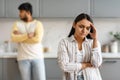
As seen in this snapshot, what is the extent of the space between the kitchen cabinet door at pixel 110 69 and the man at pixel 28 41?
40.1 inches

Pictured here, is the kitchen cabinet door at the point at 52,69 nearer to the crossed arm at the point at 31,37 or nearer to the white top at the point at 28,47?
the white top at the point at 28,47

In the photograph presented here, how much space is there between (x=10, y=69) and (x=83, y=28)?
2147 mm

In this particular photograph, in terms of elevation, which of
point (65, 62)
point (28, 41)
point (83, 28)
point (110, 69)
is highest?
point (83, 28)

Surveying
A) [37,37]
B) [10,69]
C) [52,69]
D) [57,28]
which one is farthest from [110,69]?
[10,69]

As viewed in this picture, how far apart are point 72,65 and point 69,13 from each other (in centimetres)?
212

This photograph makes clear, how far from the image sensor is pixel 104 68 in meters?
3.78

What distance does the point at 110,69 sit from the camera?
12.4 ft

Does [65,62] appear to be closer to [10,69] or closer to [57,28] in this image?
[10,69]

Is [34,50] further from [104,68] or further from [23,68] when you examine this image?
[104,68]

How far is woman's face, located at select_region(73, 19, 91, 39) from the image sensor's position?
188cm

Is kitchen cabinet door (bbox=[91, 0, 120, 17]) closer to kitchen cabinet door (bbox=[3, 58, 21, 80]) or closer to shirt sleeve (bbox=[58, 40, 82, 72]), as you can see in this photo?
kitchen cabinet door (bbox=[3, 58, 21, 80])

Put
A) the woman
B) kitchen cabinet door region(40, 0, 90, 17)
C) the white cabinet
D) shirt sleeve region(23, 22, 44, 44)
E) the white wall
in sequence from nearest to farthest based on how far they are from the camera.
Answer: the woman → shirt sleeve region(23, 22, 44, 44) → the white cabinet → kitchen cabinet door region(40, 0, 90, 17) → the white wall

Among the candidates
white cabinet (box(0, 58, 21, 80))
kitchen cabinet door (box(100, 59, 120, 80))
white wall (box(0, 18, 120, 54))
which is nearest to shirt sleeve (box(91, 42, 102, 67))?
kitchen cabinet door (box(100, 59, 120, 80))

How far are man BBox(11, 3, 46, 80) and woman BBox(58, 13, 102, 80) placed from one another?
4.23ft
